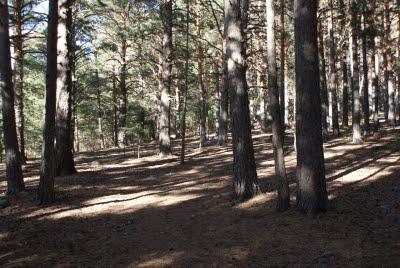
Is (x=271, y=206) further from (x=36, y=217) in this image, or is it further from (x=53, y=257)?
(x=36, y=217)

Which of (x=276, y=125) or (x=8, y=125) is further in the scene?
(x=8, y=125)

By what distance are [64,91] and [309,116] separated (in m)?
10.2

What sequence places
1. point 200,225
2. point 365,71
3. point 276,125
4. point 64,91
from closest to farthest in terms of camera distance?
point 276,125
point 200,225
point 64,91
point 365,71

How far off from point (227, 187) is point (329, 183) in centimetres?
313

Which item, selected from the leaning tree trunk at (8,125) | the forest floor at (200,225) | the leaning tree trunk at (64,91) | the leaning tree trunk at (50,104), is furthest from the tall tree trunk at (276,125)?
the leaning tree trunk at (64,91)

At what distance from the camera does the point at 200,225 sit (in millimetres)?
8578

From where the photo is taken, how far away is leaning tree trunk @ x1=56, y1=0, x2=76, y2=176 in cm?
1468

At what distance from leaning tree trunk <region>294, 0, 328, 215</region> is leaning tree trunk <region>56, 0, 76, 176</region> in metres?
9.80

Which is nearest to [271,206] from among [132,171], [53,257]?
[53,257]

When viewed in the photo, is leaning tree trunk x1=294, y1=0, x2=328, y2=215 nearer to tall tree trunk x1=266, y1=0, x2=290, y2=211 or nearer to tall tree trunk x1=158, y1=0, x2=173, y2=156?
tall tree trunk x1=266, y1=0, x2=290, y2=211

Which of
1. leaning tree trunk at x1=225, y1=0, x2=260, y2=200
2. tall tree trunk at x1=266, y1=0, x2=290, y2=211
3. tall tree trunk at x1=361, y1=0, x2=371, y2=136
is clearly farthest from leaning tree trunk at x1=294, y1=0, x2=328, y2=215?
tall tree trunk at x1=361, y1=0, x2=371, y2=136

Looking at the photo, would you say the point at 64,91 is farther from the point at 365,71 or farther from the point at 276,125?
the point at 365,71

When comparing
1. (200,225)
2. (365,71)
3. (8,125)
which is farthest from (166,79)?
(200,225)

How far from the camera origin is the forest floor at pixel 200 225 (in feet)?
21.5
